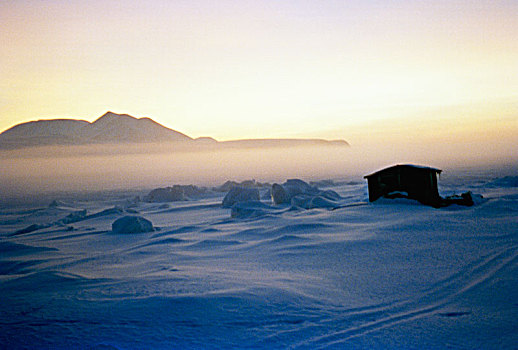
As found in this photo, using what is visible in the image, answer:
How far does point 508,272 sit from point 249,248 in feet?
17.9

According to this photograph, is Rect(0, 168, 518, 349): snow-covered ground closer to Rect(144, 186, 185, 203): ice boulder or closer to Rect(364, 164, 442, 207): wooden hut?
Rect(364, 164, 442, 207): wooden hut

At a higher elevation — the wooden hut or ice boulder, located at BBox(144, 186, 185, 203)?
the wooden hut

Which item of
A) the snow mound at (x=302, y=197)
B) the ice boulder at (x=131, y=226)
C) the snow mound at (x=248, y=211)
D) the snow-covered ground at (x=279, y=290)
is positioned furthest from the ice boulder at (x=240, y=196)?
the snow-covered ground at (x=279, y=290)

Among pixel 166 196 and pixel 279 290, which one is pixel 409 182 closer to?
pixel 279 290

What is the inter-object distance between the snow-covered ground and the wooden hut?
4.51 m

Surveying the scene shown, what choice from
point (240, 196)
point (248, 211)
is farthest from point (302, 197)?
point (248, 211)

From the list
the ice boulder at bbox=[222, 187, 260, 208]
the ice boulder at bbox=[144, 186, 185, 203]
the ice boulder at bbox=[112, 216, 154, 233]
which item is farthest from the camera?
the ice boulder at bbox=[144, 186, 185, 203]

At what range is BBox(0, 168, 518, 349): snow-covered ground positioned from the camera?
4031 millimetres

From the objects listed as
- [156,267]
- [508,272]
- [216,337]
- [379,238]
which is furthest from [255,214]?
[216,337]

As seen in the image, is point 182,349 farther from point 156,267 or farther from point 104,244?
point 104,244

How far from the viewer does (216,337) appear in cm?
404

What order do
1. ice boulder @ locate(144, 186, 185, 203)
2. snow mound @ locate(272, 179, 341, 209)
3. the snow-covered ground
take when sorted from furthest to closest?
ice boulder @ locate(144, 186, 185, 203) < snow mound @ locate(272, 179, 341, 209) < the snow-covered ground

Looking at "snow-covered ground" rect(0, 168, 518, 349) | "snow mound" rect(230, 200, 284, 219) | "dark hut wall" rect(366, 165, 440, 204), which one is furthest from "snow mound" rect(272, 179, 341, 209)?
"snow-covered ground" rect(0, 168, 518, 349)

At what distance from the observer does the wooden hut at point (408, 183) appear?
15547mm
